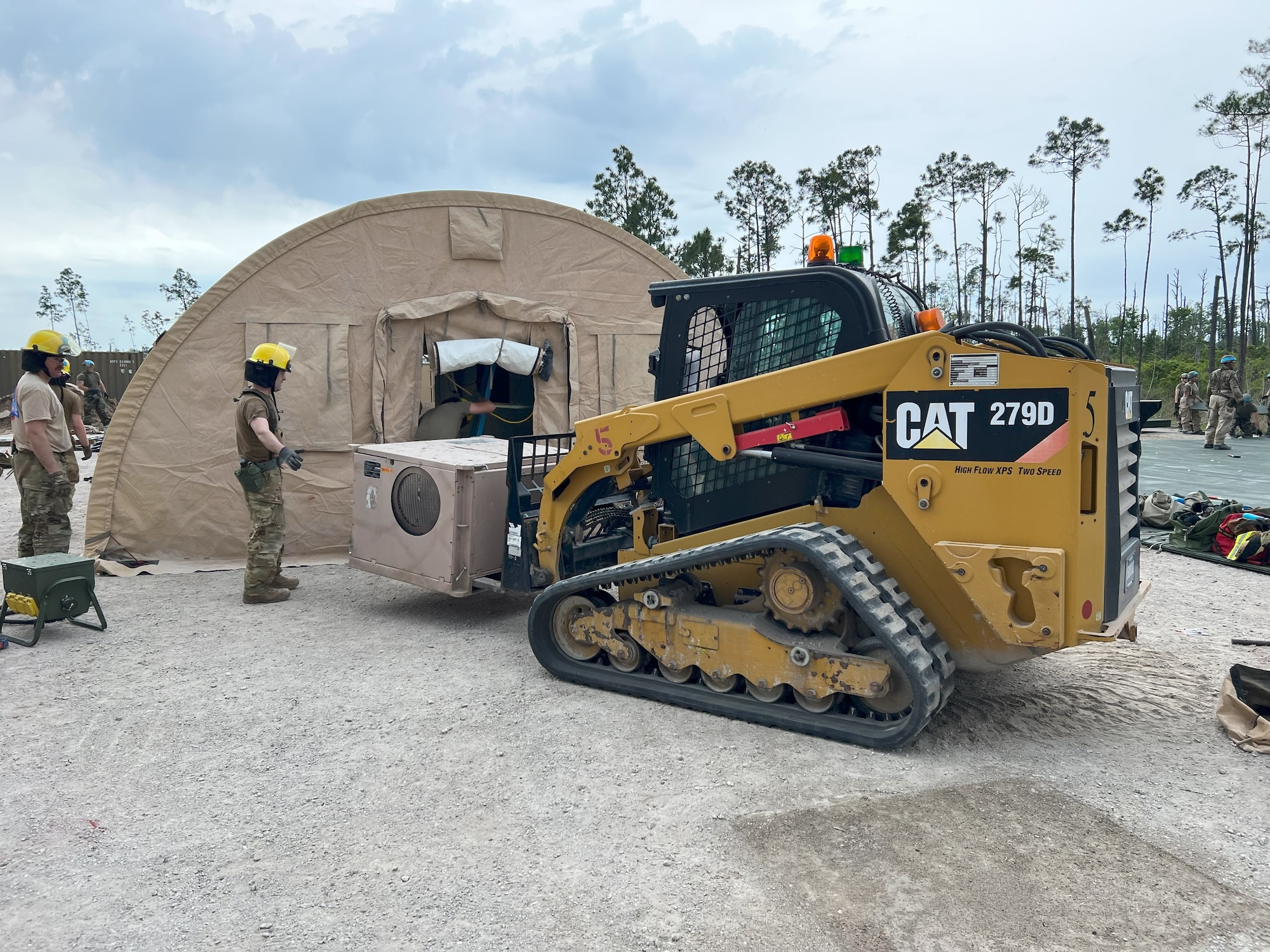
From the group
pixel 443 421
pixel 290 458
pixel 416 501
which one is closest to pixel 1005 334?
pixel 416 501

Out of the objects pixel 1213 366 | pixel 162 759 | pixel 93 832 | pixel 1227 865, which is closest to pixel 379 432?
pixel 162 759

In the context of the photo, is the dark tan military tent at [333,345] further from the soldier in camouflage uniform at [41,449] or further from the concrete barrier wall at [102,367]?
the concrete barrier wall at [102,367]

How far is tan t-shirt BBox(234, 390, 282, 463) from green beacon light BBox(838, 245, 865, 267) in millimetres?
4436

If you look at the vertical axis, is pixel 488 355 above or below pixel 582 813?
above

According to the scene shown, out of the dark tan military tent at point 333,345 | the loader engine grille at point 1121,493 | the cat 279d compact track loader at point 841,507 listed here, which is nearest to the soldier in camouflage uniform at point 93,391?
the dark tan military tent at point 333,345

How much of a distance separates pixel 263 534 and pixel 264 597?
0.49 metres

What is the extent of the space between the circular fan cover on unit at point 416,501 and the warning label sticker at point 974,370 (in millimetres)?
3578

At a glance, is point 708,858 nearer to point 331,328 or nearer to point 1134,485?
point 1134,485

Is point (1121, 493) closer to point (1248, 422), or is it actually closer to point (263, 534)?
point (263, 534)

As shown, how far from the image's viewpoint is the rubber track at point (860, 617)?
12.9 feet

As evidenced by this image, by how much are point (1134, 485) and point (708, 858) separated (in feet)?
9.44

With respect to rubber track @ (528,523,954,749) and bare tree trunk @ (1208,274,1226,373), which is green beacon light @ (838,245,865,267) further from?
bare tree trunk @ (1208,274,1226,373)

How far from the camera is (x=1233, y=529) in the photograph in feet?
27.6

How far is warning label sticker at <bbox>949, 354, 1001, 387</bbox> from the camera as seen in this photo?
3.85 meters
